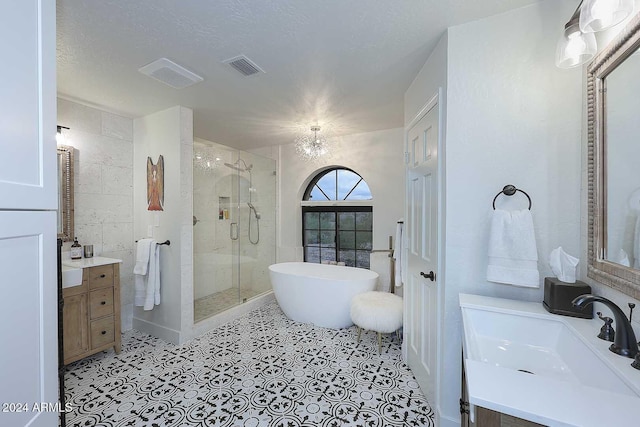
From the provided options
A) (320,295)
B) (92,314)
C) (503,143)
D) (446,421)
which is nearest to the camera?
(503,143)

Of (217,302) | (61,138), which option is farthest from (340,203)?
(61,138)

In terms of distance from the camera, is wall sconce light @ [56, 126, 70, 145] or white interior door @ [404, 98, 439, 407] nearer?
white interior door @ [404, 98, 439, 407]

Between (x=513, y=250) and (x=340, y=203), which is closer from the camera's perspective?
(x=513, y=250)

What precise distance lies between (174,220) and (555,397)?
10.1 ft

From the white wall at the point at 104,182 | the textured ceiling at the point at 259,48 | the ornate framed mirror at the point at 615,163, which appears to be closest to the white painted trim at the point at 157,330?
the white wall at the point at 104,182

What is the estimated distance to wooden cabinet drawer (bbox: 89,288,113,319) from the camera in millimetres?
2426

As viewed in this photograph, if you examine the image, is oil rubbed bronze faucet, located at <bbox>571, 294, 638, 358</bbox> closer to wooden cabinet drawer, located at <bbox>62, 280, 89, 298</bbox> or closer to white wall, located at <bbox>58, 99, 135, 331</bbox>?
wooden cabinet drawer, located at <bbox>62, 280, 89, 298</bbox>

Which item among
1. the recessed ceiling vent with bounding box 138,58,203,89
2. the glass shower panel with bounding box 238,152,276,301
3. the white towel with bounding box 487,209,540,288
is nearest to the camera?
the white towel with bounding box 487,209,540,288

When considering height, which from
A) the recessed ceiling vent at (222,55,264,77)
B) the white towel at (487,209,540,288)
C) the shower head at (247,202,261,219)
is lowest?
the white towel at (487,209,540,288)

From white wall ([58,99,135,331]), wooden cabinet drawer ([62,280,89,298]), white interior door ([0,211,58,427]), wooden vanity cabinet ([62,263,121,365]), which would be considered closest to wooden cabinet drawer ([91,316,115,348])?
wooden vanity cabinet ([62,263,121,365])

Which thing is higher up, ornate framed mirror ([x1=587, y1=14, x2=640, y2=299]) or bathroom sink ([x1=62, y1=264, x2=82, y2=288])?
ornate framed mirror ([x1=587, y1=14, x2=640, y2=299])

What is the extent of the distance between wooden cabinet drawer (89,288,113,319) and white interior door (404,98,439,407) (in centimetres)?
282

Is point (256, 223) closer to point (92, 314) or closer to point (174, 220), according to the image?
point (174, 220)

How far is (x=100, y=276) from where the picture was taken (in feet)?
8.16
